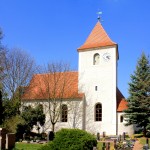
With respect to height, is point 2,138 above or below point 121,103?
below

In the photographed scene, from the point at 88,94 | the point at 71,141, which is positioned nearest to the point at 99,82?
the point at 88,94

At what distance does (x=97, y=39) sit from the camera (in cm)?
4397

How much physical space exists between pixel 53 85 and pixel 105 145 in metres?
21.4

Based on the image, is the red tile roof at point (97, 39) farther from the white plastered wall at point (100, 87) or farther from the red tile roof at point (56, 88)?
the red tile roof at point (56, 88)

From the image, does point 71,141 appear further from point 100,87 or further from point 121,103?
point 100,87

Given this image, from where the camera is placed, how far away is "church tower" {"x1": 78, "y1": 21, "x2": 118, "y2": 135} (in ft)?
132

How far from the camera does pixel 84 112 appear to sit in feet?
137

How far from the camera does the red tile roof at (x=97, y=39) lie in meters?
42.6

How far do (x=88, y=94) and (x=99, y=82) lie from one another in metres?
2.23

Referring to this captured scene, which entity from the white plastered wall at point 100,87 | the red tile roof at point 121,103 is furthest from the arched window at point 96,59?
the red tile roof at point 121,103

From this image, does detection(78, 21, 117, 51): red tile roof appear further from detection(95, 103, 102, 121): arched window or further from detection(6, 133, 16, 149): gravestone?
detection(6, 133, 16, 149): gravestone

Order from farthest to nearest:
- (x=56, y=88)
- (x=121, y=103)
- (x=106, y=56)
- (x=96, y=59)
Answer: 1. (x=56, y=88)
2. (x=96, y=59)
3. (x=106, y=56)
4. (x=121, y=103)

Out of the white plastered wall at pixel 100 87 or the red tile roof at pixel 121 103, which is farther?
the white plastered wall at pixel 100 87

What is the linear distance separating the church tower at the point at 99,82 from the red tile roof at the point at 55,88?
1.57 m
